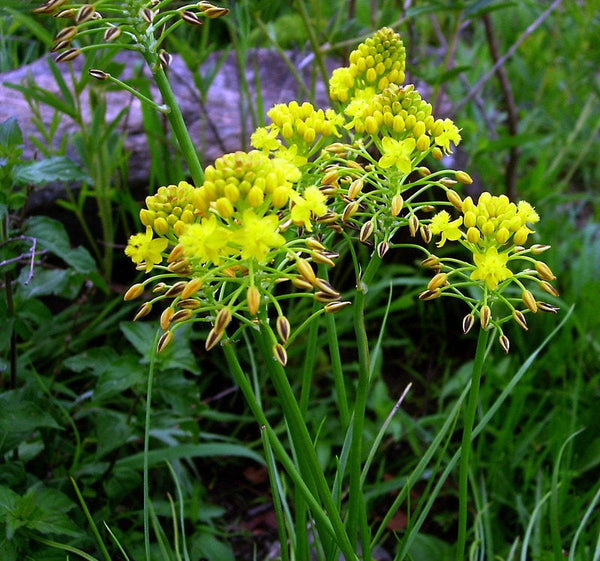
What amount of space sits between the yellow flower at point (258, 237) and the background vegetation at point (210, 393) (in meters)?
0.74

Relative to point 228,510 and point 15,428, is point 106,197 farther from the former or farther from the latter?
point 228,510

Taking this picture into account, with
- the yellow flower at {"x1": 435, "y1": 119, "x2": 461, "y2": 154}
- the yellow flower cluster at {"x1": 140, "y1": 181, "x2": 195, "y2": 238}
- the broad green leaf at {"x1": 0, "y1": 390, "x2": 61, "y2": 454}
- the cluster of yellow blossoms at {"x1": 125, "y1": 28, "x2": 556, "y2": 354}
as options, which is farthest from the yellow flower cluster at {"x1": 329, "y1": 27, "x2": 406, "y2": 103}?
the broad green leaf at {"x1": 0, "y1": 390, "x2": 61, "y2": 454}

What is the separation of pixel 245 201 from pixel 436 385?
1.89 metres

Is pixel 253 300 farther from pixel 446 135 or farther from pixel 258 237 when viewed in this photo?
pixel 446 135

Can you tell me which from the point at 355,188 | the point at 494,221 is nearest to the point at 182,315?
the point at 355,188

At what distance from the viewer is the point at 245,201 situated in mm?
911

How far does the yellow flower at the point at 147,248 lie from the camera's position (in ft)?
3.36

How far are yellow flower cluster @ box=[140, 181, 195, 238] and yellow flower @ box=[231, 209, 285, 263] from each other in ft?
0.49

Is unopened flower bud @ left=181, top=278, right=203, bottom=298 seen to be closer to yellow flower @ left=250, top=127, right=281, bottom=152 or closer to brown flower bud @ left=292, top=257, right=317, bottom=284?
brown flower bud @ left=292, top=257, right=317, bottom=284


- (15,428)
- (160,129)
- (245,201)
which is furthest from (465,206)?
(160,129)

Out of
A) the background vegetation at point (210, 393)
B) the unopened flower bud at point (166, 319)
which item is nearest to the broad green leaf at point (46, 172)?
the background vegetation at point (210, 393)

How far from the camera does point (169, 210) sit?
40.2 inches

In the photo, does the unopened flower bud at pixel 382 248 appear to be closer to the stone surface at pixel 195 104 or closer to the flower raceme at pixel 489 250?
the flower raceme at pixel 489 250

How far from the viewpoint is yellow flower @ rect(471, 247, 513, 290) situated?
3.48 ft
